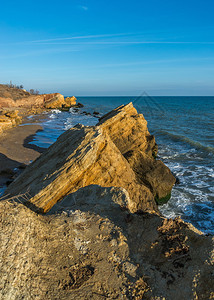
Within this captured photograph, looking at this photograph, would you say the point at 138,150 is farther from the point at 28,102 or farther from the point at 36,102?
the point at 36,102

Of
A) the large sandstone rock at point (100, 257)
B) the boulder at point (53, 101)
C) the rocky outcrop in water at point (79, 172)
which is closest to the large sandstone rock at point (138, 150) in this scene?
the rocky outcrop in water at point (79, 172)

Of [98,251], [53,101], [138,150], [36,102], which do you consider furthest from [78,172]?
[53,101]

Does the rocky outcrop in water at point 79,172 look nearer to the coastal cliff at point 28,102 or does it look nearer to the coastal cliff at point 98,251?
the coastal cliff at point 98,251

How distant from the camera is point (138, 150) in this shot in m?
16.2

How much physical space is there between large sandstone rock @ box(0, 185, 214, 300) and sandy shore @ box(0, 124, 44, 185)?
11.0 metres

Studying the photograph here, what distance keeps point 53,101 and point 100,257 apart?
88.8m

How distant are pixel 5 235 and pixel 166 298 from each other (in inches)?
133

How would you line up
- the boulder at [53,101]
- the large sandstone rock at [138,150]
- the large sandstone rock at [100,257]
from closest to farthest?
1. the large sandstone rock at [100,257]
2. the large sandstone rock at [138,150]
3. the boulder at [53,101]

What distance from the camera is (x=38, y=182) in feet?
28.1

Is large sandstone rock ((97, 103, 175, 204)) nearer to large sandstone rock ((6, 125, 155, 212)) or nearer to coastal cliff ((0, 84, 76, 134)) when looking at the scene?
large sandstone rock ((6, 125, 155, 212))

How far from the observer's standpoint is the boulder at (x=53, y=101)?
85.8 meters

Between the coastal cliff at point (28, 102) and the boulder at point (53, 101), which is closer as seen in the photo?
the coastal cliff at point (28, 102)

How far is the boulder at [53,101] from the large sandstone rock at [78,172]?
7898 cm

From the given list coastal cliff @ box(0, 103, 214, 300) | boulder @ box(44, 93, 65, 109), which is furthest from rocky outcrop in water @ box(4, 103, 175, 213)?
boulder @ box(44, 93, 65, 109)
